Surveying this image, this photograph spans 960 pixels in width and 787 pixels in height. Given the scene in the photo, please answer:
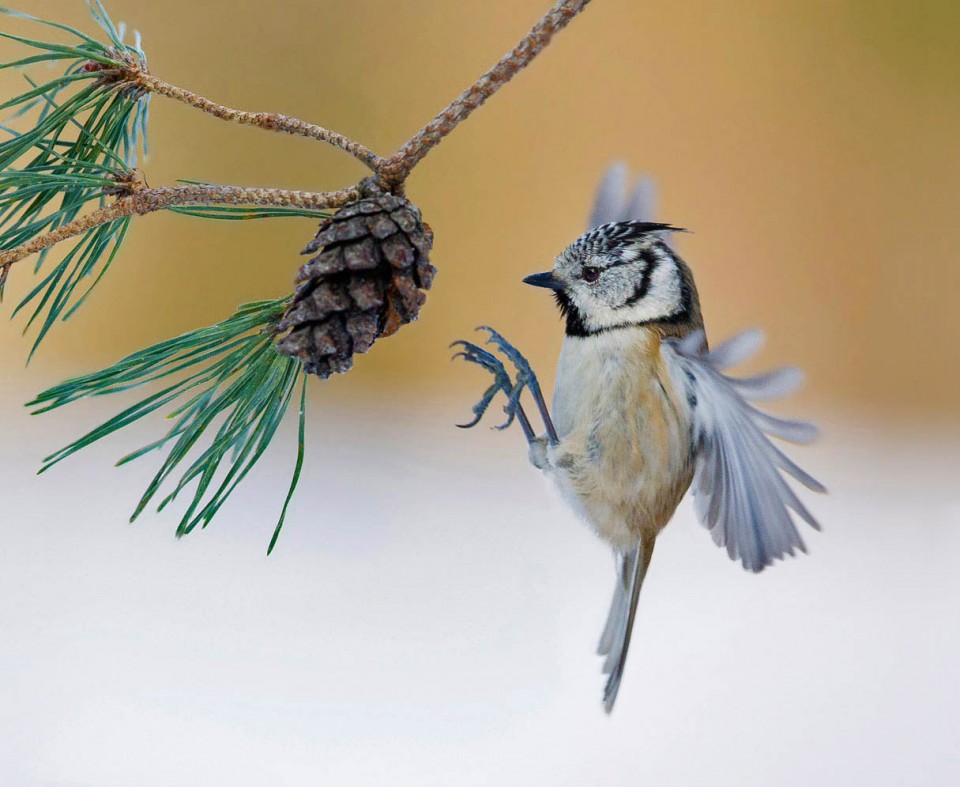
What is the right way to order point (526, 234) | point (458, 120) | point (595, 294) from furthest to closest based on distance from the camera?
point (526, 234), point (595, 294), point (458, 120)

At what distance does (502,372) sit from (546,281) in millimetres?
62

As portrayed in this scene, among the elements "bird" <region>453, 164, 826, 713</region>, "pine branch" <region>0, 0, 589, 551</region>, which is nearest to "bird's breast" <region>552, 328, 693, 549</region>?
"bird" <region>453, 164, 826, 713</region>

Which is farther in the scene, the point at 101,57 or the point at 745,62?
the point at 745,62

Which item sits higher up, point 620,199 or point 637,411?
point 620,199

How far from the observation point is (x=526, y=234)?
3.38ft

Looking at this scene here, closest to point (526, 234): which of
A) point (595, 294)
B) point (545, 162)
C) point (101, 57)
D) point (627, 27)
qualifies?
point (545, 162)

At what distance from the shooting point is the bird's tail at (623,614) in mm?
489

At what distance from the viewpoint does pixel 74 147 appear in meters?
0.37

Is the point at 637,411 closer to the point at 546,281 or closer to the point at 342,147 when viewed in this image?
the point at 546,281

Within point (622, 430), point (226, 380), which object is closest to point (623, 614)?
point (622, 430)

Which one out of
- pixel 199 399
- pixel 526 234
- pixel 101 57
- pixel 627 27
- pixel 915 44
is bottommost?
pixel 199 399

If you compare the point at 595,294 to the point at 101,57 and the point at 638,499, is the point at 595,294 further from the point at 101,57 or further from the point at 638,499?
the point at 101,57

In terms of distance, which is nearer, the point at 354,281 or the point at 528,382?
the point at 354,281

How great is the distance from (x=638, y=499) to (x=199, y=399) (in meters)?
0.21
